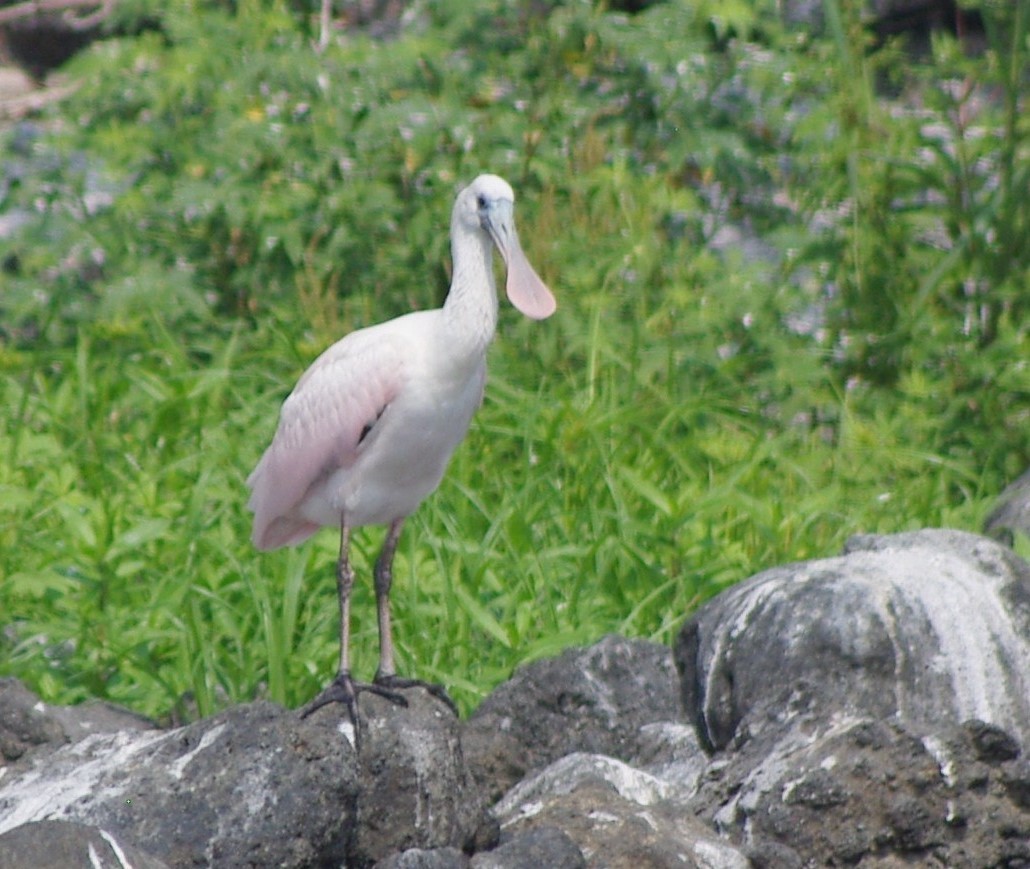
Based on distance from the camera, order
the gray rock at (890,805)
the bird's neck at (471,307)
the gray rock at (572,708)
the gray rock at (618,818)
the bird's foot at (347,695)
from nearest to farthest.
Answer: the gray rock at (618,818), the gray rock at (890,805), the bird's foot at (347,695), the bird's neck at (471,307), the gray rock at (572,708)

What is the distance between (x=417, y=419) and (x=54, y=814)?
1.17m

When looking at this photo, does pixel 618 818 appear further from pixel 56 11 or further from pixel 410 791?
pixel 56 11

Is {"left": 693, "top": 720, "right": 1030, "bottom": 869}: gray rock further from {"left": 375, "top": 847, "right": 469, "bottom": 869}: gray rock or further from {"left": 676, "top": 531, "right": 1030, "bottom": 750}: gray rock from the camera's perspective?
{"left": 375, "top": 847, "right": 469, "bottom": 869}: gray rock

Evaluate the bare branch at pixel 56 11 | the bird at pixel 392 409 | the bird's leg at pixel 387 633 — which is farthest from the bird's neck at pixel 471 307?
the bare branch at pixel 56 11

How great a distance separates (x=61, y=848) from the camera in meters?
3.07

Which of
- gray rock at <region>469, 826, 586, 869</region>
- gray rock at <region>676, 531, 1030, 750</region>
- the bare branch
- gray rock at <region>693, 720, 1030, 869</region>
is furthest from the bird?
the bare branch

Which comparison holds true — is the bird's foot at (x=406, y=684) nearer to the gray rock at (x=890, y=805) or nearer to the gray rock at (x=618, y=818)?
the gray rock at (x=618, y=818)

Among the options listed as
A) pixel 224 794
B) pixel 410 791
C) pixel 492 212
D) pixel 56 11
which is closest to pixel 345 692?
pixel 410 791

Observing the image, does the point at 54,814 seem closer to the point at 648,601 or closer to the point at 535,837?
the point at 535,837

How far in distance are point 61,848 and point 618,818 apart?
115cm

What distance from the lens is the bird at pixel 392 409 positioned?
164 inches

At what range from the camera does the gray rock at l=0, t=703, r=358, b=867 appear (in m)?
3.47

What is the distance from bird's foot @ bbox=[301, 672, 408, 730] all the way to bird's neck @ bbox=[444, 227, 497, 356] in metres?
0.76

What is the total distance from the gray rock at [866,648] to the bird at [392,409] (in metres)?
0.67
